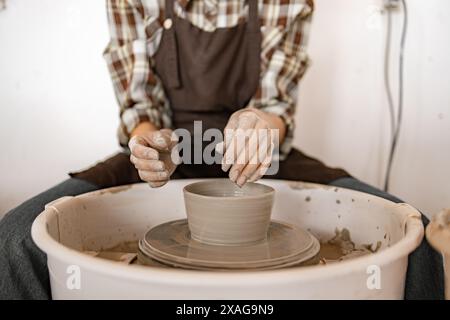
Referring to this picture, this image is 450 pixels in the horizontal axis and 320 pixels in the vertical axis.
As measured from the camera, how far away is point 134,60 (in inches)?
55.8

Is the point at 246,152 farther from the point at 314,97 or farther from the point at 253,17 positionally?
the point at 314,97

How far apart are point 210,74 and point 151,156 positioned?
1.75ft

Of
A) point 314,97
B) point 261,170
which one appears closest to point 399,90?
point 314,97

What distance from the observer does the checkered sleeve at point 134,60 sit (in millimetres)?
1402

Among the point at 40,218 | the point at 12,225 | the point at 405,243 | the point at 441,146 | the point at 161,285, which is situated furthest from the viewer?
the point at 441,146

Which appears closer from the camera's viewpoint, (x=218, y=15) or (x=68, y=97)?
(x=218, y=15)

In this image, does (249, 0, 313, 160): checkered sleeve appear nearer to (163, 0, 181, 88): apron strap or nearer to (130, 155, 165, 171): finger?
(163, 0, 181, 88): apron strap

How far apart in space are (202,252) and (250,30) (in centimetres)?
77

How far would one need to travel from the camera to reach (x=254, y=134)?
91 centimetres

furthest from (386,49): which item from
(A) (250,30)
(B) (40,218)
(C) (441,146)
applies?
(B) (40,218)

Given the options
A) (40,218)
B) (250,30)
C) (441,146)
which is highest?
(250,30)

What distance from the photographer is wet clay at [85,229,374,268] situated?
1.01 m

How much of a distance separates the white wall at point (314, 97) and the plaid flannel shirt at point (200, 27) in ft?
1.86
